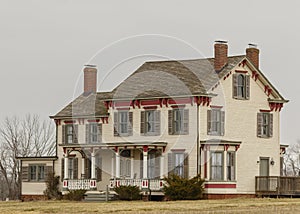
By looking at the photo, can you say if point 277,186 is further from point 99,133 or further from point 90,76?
point 90,76

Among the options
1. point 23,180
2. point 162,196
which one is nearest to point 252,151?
point 162,196

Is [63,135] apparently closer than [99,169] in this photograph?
No

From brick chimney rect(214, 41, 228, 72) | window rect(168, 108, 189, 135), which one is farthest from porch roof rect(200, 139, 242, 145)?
brick chimney rect(214, 41, 228, 72)

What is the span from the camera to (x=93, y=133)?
199 feet

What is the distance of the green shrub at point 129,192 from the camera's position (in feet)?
184

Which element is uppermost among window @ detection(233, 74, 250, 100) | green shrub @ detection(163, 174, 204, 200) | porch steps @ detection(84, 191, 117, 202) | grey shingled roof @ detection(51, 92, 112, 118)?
window @ detection(233, 74, 250, 100)

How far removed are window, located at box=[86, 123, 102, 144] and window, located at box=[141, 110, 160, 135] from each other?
347 centimetres

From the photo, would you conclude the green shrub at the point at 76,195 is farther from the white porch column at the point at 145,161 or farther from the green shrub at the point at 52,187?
the white porch column at the point at 145,161

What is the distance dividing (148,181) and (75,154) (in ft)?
22.1

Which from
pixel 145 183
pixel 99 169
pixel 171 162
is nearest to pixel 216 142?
pixel 171 162

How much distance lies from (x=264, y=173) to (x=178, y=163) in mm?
6298

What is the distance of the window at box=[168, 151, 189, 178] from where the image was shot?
5662 cm

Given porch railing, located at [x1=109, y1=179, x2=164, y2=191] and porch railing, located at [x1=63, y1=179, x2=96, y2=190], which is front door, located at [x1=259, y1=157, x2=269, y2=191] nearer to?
porch railing, located at [x1=109, y1=179, x2=164, y2=191]

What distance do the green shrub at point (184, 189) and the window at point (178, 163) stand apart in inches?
55.1
